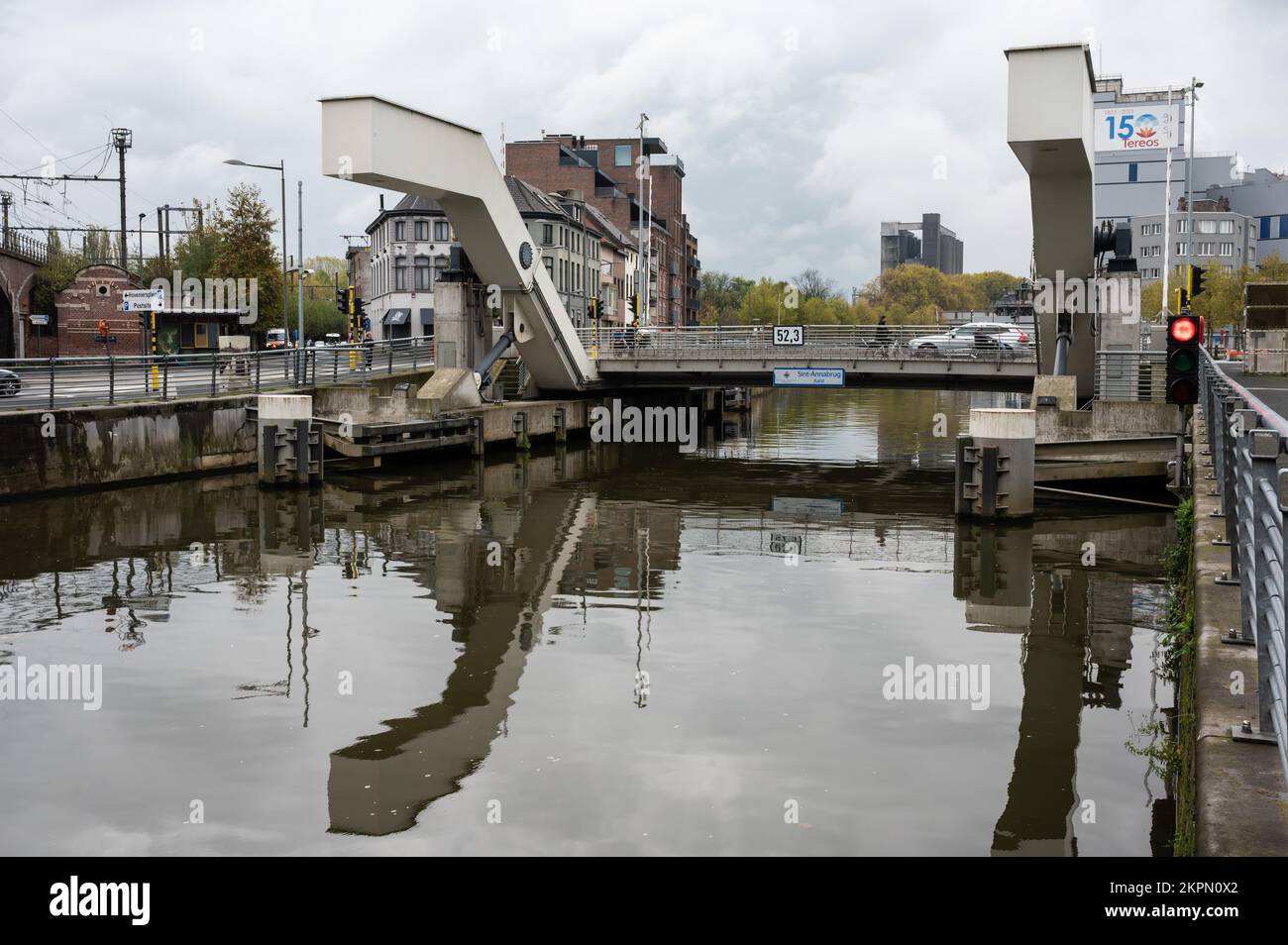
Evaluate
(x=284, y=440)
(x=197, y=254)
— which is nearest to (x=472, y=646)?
(x=284, y=440)

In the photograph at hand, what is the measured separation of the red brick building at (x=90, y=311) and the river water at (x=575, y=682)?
3450 centimetres

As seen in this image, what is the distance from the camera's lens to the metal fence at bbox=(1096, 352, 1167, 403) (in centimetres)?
2672

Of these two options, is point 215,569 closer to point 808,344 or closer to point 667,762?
point 667,762

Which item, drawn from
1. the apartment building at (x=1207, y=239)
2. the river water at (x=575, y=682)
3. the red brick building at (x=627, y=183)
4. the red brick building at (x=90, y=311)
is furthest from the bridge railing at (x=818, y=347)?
the apartment building at (x=1207, y=239)

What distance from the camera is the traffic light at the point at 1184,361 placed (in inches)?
663

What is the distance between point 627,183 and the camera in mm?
106250

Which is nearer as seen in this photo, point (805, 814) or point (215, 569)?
point (805, 814)

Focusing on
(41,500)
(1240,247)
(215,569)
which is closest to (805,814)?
(215,569)

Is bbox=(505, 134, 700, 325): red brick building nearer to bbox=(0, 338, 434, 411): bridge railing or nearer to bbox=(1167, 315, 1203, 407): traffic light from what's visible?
bbox=(0, 338, 434, 411): bridge railing

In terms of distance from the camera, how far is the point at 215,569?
1770 cm

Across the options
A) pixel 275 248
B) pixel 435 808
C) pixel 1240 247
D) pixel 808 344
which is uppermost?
pixel 1240 247

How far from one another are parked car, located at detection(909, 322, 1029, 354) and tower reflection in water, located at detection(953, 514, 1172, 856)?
51.6 feet

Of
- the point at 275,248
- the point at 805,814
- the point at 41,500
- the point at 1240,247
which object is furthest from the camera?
the point at 1240,247

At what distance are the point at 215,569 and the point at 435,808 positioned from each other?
10212 millimetres
